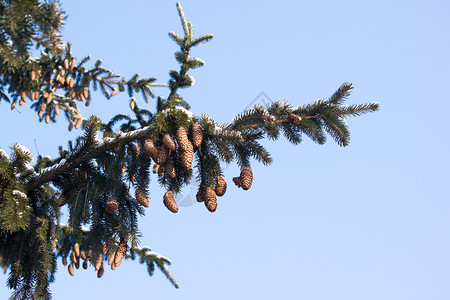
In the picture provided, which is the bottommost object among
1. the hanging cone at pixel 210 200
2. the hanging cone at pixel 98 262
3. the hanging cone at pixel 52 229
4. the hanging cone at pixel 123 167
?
the hanging cone at pixel 210 200

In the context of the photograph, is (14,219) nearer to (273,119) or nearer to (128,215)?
(128,215)

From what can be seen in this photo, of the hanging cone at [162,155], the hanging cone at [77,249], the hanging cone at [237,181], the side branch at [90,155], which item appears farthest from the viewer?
the hanging cone at [77,249]

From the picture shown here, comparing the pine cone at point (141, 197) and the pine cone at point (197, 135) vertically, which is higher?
the pine cone at point (197, 135)

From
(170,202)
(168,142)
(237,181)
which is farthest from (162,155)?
(237,181)

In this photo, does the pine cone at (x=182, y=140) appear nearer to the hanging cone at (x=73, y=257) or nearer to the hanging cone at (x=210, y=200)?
the hanging cone at (x=210, y=200)

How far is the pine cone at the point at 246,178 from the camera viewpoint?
12.9 feet

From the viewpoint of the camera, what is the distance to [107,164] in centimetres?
451

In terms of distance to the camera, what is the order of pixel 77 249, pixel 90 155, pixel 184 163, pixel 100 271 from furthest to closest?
1. pixel 100 271
2. pixel 77 249
3. pixel 90 155
4. pixel 184 163

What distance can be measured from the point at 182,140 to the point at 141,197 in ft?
1.93

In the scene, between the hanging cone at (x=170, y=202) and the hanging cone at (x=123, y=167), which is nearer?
the hanging cone at (x=170, y=202)

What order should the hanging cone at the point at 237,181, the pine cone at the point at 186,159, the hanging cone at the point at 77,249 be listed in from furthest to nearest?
the hanging cone at the point at 77,249 < the hanging cone at the point at 237,181 < the pine cone at the point at 186,159

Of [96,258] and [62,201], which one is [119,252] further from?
[62,201]

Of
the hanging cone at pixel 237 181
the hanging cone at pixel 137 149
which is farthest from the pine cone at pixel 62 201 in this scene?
the hanging cone at pixel 237 181

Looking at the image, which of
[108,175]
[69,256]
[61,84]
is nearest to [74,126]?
[61,84]
